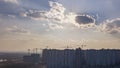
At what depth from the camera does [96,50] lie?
219 feet

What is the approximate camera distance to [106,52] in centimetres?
6612

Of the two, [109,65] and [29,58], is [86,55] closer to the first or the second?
[109,65]

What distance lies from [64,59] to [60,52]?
8.38 ft

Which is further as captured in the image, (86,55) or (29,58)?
(29,58)

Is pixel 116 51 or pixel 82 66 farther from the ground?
pixel 116 51

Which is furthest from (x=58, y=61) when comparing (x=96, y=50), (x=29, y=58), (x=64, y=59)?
(x=29, y=58)

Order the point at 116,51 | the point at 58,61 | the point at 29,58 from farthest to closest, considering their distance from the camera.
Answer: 1. the point at 29,58
2. the point at 58,61
3. the point at 116,51

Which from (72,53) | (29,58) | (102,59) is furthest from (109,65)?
(29,58)

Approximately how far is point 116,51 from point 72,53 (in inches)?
504

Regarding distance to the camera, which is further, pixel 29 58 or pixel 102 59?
pixel 29 58

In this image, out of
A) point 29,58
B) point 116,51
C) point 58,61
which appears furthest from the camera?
point 29,58

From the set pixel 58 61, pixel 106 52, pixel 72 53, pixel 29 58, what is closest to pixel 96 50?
pixel 106 52

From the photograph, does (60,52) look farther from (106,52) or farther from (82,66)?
(106,52)

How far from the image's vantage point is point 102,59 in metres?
66.1
